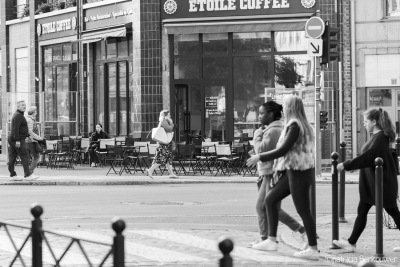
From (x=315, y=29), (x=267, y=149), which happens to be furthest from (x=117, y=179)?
(x=267, y=149)

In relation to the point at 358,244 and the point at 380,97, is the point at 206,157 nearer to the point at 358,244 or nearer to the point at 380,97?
the point at 380,97

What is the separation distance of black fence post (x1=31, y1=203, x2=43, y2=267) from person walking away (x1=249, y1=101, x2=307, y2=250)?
213 inches

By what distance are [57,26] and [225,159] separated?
498 inches

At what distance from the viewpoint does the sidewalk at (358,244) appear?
35.7ft

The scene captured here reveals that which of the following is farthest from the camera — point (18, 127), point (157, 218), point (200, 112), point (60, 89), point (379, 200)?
point (60, 89)

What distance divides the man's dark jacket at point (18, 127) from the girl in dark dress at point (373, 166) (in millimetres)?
14770

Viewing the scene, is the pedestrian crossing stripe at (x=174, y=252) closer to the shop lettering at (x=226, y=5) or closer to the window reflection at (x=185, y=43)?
the shop lettering at (x=226, y=5)

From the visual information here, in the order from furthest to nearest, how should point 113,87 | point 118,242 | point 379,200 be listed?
point 113,87 → point 379,200 → point 118,242

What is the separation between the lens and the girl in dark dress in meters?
11.1

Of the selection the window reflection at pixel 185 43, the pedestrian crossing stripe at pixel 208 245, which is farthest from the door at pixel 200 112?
the pedestrian crossing stripe at pixel 208 245

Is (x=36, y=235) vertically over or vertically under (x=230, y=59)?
under

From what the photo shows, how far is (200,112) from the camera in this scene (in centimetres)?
3250

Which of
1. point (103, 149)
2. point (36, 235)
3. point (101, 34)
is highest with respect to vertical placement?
point (101, 34)

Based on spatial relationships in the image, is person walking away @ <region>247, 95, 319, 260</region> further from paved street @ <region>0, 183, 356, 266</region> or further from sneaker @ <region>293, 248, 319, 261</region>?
paved street @ <region>0, 183, 356, 266</region>
